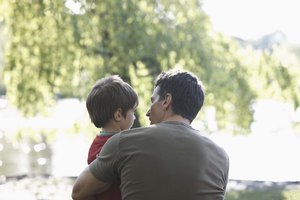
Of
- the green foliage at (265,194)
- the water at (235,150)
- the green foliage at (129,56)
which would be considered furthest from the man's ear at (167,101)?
the water at (235,150)

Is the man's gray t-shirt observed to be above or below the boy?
below

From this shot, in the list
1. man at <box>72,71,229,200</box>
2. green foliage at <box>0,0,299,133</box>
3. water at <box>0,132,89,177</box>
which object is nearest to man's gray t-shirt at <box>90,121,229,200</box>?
man at <box>72,71,229,200</box>

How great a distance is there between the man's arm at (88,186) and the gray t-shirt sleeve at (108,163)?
0.05ft

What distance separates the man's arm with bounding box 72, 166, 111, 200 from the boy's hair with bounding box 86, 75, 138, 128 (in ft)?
0.62

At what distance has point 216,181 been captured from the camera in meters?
1.69

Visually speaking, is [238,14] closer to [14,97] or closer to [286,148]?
[14,97]

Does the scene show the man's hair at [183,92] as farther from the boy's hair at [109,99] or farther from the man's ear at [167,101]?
the boy's hair at [109,99]

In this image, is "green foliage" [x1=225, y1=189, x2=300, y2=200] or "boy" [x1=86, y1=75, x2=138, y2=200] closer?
"boy" [x1=86, y1=75, x2=138, y2=200]

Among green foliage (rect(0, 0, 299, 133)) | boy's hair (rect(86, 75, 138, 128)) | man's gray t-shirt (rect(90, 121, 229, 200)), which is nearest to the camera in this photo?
man's gray t-shirt (rect(90, 121, 229, 200))

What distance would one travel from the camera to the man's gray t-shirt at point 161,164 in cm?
163

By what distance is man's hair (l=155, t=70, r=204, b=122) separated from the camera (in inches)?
67.7

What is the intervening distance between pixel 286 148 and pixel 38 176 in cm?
388

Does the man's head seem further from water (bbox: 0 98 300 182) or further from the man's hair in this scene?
water (bbox: 0 98 300 182)

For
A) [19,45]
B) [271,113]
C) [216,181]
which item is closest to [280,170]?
[271,113]
